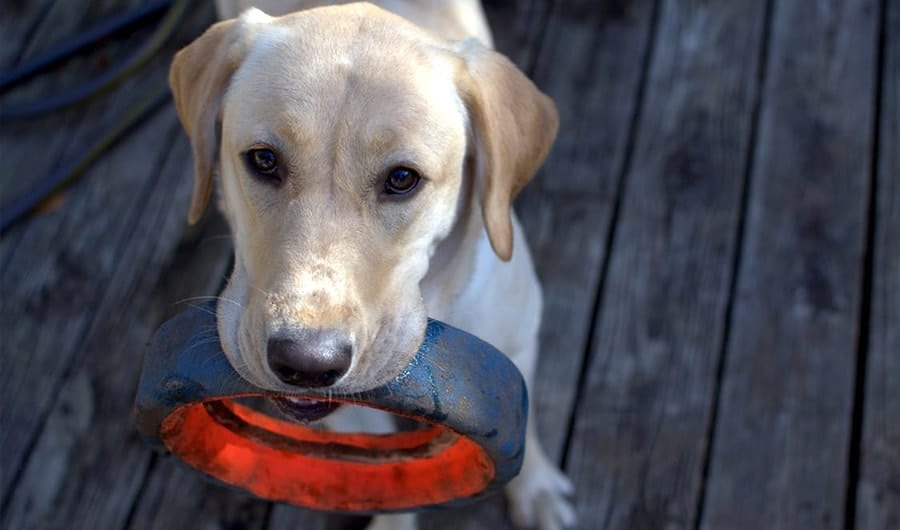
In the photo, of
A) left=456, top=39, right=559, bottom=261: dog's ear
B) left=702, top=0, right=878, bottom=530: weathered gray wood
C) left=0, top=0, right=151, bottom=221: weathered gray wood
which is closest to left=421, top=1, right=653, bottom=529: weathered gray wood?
left=702, top=0, right=878, bottom=530: weathered gray wood

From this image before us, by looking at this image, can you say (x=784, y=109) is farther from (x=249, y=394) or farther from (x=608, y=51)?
(x=249, y=394)

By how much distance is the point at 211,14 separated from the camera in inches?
157

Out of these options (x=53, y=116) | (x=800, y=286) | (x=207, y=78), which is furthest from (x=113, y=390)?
(x=800, y=286)

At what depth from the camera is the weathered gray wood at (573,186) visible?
3148mm

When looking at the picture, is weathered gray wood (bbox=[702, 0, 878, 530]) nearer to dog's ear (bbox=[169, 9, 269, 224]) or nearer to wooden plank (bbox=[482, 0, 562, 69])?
wooden plank (bbox=[482, 0, 562, 69])

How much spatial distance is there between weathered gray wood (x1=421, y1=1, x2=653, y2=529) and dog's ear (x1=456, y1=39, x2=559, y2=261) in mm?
863

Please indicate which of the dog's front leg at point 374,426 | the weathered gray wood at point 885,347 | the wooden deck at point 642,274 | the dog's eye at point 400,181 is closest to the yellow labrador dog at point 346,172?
the dog's eye at point 400,181

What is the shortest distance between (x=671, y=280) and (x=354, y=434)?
1.20m

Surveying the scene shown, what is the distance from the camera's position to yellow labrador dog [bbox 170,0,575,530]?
6.79 ft

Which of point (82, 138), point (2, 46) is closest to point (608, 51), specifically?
point (82, 138)

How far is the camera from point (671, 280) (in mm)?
3328

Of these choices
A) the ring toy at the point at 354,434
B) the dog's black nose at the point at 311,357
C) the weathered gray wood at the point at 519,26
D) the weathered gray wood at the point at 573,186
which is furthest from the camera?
the weathered gray wood at the point at 519,26

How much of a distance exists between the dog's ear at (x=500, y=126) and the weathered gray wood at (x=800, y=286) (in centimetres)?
105

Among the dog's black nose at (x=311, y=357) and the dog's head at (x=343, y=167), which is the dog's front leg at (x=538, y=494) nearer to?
the dog's head at (x=343, y=167)
